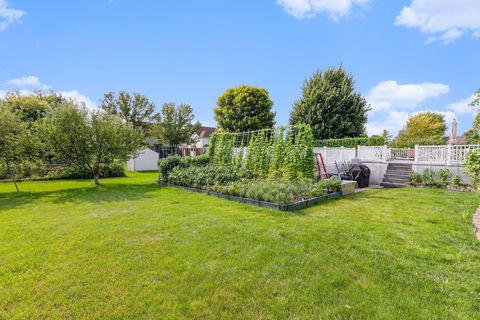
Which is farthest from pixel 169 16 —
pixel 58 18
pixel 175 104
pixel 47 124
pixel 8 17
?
pixel 175 104

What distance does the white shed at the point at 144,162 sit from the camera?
18.8m

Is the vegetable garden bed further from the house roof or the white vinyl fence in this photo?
the house roof

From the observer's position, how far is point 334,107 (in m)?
17.4

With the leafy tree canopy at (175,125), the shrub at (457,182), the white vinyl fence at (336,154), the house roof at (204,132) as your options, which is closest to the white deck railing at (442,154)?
the shrub at (457,182)

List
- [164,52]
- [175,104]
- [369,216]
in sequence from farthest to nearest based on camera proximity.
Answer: [175,104]
[164,52]
[369,216]

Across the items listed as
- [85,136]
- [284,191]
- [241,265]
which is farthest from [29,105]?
[241,265]

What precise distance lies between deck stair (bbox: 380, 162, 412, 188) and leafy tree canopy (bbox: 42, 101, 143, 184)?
11633mm

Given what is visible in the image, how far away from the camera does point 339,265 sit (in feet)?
9.34

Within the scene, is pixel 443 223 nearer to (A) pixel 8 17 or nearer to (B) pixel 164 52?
(B) pixel 164 52

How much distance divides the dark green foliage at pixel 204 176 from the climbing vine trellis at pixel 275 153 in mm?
A: 950

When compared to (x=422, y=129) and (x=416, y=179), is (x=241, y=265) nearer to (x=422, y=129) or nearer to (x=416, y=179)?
(x=416, y=179)

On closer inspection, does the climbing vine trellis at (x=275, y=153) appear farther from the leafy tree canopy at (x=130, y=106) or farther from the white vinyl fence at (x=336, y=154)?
the leafy tree canopy at (x=130, y=106)

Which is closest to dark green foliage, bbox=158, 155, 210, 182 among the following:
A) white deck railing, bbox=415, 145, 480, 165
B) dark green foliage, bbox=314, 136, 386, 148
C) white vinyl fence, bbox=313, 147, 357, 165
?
white vinyl fence, bbox=313, 147, 357, 165

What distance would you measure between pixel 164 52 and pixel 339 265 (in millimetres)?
9427
